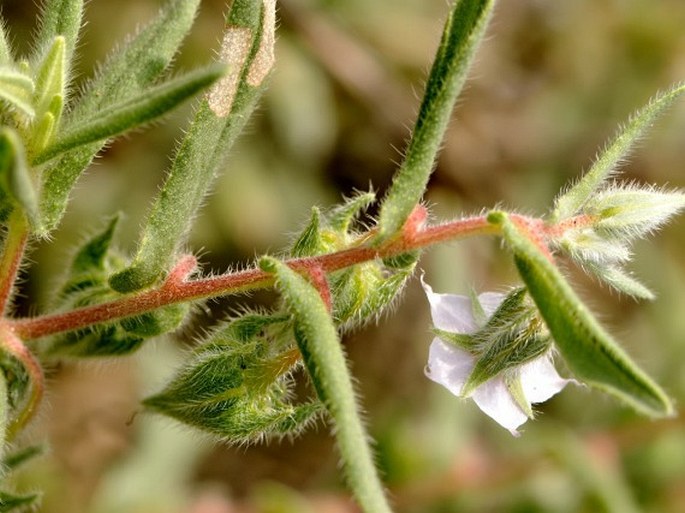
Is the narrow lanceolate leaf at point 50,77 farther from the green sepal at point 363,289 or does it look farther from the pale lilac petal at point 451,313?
the pale lilac petal at point 451,313

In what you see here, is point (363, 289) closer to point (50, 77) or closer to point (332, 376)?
point (332, 376)

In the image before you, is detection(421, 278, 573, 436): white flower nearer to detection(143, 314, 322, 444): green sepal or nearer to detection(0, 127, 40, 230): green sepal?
detection(143, 314, 322, 444): green sepal

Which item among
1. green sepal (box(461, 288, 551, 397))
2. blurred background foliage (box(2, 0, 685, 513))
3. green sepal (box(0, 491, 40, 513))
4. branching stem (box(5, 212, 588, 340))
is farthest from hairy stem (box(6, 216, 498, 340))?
blurred background foliage (box(2, 0, 685, 513))

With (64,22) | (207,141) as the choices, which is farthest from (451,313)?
(64,22)

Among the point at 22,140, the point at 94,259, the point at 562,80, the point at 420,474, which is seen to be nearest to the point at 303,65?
the point at 562,80

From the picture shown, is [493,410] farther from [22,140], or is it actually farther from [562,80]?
[562,80]

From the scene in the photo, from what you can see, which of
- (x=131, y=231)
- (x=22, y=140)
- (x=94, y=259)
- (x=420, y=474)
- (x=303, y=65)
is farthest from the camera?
(x=303, y=65)
